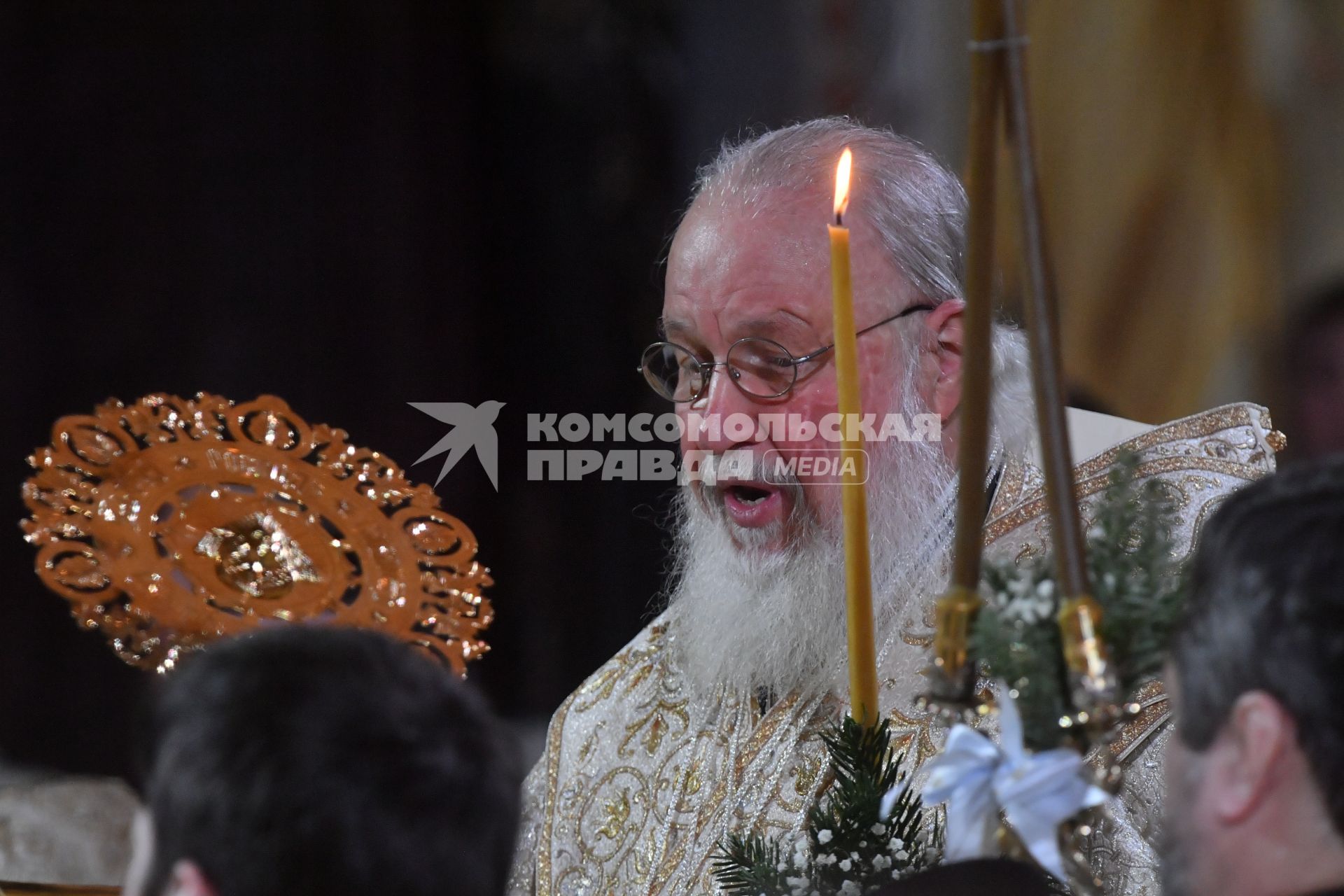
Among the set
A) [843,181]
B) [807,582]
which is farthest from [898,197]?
[843,181]

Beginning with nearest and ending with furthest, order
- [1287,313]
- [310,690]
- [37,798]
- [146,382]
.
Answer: [310,690]
[1287,313]
[37,798]
[146,382]

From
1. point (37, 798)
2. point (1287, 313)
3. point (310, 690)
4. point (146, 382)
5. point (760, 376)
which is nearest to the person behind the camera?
point (310, 690)

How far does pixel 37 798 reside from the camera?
3.00 metres

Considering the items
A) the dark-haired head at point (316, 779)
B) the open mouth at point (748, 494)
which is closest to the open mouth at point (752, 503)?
the open mouth at point (748, 494)

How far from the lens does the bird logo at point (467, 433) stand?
352 cm

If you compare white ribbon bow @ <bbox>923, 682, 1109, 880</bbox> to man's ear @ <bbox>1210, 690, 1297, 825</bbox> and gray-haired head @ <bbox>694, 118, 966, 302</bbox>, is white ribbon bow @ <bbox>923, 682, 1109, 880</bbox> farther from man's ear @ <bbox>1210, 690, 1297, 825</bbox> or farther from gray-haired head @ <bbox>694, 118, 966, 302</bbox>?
gray-haired head @ <bbox>694, 118, 966, 302</bbox>

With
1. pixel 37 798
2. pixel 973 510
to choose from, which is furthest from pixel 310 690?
pixel 37 798

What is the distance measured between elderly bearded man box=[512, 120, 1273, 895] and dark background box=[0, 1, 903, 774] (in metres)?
1.22

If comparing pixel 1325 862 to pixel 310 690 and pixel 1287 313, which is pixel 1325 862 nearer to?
pixel 310 690

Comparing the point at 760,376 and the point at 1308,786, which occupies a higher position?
the point at 760,376

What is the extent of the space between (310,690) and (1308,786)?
1.77ft

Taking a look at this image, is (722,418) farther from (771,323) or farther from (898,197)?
(898,197)

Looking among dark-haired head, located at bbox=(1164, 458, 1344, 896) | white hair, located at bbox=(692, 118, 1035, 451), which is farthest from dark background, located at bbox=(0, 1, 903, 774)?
dark-haired head, located at bbox=(1164, 458, 1344, 896)

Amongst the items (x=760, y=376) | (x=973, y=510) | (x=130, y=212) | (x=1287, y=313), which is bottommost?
(x=973, y=510)
